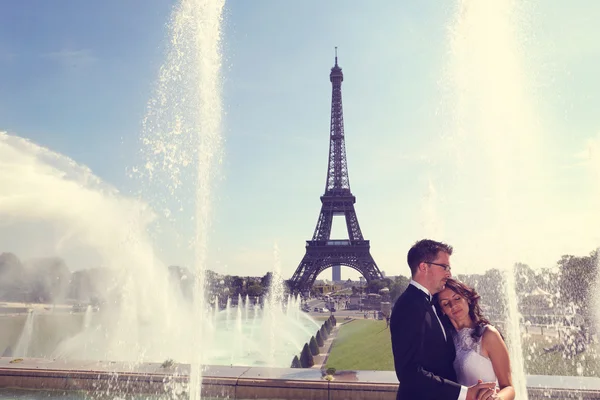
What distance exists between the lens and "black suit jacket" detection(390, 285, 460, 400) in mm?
3041

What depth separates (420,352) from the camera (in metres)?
3.12

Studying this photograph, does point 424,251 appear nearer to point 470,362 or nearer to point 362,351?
point 470,362

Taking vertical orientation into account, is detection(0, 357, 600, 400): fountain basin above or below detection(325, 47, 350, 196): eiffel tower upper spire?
below

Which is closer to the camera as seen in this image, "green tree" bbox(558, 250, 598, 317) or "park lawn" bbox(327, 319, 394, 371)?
"park lawn" bbox(327, 319, 394, 371)

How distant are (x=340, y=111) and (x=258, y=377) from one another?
216ft

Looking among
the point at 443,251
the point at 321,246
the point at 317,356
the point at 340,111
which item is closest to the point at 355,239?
the point at 321,246

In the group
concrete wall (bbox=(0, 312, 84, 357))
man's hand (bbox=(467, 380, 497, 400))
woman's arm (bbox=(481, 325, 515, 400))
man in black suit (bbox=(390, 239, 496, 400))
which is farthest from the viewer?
concrete wall (bbox=(0, 312, 84, 357))

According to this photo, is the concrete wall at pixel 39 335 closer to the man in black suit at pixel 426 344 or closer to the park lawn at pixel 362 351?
the park lawn at pixel 362 351

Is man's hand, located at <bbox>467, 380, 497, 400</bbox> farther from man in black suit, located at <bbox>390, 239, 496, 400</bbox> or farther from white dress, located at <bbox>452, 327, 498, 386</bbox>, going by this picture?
white dress, located at <bbox>452, 327, 498, 386</bbox>

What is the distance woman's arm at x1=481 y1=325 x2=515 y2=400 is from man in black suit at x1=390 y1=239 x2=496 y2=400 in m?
0.25

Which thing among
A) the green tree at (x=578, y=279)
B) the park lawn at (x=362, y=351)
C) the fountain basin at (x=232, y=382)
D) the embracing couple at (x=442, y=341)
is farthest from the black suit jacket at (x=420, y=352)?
the green tree at (x=578, y=279)

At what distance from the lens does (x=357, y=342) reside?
23.1m

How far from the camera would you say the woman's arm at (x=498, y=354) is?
10.2ft

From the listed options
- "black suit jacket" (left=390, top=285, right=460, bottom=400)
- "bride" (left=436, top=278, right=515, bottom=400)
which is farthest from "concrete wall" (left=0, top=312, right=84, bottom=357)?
"bride" (left=436, top=278, right=515, bottom=400)
